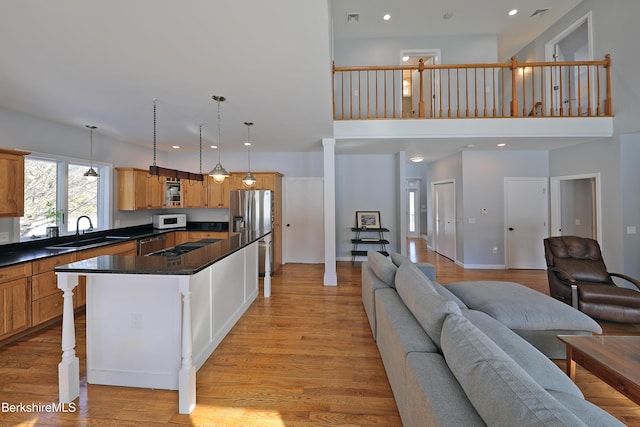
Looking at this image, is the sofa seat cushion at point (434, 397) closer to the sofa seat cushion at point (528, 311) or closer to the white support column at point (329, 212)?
the sofa seat cushion at point (528, 311)

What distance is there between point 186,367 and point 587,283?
14.9 ft

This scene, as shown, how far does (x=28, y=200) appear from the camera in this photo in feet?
11.8

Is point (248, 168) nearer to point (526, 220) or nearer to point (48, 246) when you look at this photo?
point (48, 246)

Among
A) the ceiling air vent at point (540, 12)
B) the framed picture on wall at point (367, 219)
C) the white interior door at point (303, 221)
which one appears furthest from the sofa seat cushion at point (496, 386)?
the ceiling air vent at point (540, 12)

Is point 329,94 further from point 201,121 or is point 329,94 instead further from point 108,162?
point 108,162

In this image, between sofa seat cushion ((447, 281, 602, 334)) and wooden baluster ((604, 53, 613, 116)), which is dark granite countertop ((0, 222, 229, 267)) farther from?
wooden baluster ((604, 53, 613, 116))

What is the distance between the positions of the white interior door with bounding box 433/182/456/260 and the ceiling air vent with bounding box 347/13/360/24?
4.01m

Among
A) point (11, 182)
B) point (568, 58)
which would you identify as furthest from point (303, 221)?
point (568, 58)

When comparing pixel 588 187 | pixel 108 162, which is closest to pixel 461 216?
pixel 588 187

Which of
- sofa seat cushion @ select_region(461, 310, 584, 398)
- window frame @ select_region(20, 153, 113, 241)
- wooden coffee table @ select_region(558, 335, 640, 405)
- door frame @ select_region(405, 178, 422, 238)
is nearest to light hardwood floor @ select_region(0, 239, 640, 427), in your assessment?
wooden coffee table @ select_region(558, 335, 640, 405)

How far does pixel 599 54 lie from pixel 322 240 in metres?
5.83

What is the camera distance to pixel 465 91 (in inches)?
228

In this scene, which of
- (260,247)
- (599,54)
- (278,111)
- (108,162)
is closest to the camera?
(278,111)

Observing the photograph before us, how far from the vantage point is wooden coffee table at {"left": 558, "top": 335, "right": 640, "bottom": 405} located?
157cm
